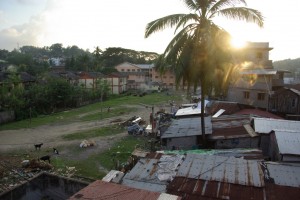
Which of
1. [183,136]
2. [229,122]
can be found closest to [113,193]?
[183,136]

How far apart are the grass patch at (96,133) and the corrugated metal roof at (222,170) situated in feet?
54.4

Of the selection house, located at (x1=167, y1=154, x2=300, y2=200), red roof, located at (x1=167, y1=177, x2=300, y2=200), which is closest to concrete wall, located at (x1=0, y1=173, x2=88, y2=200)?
red roof, located at (x1=167, y1=177, x2=300, y2=200)

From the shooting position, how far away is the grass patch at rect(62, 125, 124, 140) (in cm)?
2620

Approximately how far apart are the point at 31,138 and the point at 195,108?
57.8 feet

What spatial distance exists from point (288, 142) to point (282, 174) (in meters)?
4.07

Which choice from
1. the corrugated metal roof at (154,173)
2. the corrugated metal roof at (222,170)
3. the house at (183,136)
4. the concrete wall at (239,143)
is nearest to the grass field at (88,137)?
the house at (183,136)

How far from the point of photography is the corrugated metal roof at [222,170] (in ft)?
32.5

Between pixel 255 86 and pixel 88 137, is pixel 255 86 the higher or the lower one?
the higher one

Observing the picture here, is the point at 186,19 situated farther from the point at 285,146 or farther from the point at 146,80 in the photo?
the point at 146,80

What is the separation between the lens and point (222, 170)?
1066 centimetres

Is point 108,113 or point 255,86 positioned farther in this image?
point 108,113

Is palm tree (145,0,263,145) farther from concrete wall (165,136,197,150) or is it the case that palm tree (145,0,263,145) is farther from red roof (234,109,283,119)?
red roof (234,109,283,119)

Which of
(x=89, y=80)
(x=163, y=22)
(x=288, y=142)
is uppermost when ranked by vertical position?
(x=163, y=22)

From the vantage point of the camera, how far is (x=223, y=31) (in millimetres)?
14531
